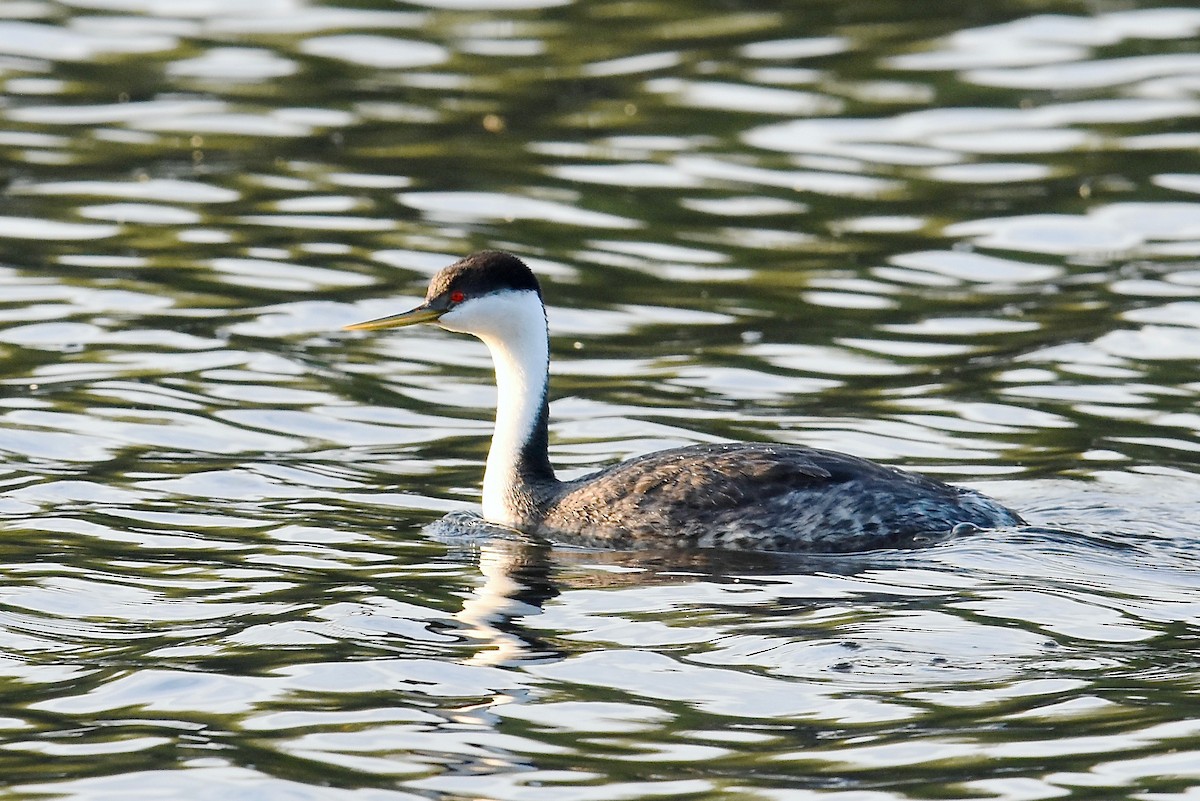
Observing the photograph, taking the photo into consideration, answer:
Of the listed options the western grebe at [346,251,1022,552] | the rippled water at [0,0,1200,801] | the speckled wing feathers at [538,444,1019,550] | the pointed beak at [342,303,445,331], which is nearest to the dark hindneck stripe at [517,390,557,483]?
the western grebe at [346,251,1022,552]

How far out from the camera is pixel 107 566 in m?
9.86

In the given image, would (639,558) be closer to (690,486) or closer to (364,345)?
(690,486)

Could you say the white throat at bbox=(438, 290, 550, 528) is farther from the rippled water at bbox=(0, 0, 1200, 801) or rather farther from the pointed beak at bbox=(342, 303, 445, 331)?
the rippled water at bbox=(0, 0, 1200, 801)

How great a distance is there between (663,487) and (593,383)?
9.92 ft

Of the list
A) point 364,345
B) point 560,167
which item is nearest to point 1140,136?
point 560,167

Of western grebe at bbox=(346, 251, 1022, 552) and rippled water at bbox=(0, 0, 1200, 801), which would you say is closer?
rippled water at bbox=(0, 0, 1200, 801)

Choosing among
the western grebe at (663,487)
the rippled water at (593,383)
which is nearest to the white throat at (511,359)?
the western grebe at (663,487)

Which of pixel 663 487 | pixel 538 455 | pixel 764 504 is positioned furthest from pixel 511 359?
pixel 764 504

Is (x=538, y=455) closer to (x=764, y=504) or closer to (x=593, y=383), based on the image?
(x=764, y=504)

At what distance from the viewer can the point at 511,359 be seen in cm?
1138

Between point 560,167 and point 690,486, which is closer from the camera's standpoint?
point 690,486

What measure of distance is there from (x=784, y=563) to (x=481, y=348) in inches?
199

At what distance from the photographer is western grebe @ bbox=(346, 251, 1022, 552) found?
1043 cm

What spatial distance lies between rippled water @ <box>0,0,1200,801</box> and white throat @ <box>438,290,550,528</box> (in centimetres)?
44
